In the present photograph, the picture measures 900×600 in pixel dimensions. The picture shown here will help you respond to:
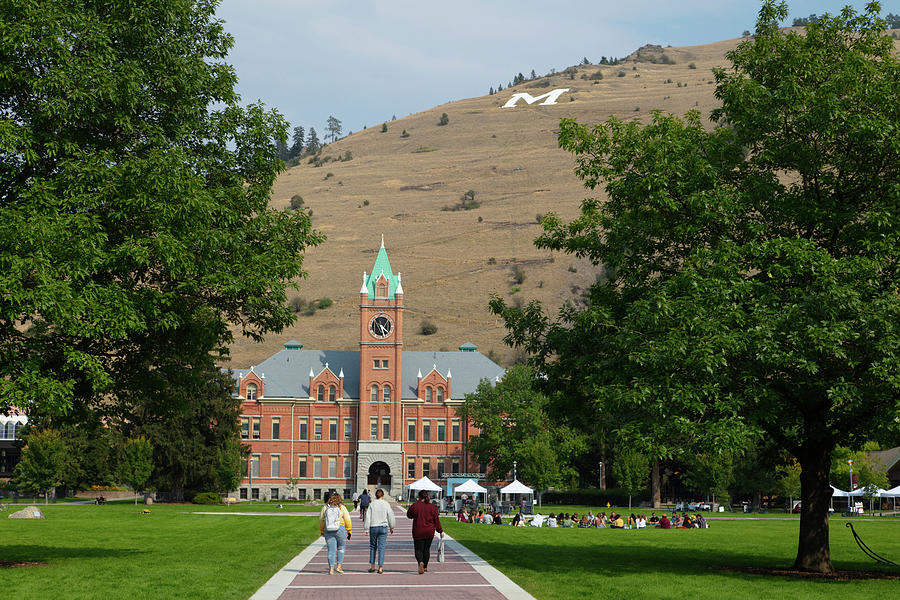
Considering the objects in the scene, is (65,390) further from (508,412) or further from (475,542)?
(508,412)

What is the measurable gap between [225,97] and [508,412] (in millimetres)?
74374

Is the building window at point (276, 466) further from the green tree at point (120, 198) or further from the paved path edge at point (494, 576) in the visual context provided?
the green tree at point (120, 198)

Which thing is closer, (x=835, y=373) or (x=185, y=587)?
(x=185, y=587)

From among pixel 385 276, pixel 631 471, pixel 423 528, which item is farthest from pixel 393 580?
pixel 385 276

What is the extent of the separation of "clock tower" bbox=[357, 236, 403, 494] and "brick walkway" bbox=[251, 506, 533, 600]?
8227 cm

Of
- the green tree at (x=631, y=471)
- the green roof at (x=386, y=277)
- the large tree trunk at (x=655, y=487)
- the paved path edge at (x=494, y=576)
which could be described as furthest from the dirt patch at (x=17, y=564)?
the green roof at (x=386, y=277)

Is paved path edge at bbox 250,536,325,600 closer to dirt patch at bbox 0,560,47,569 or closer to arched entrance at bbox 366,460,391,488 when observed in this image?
dirt patch at bbox 0,560,47,569

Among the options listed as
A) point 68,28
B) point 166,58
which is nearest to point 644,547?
point 166,58

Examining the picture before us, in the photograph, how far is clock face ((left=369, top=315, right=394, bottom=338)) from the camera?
11150cm

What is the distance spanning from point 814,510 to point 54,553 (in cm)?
2113

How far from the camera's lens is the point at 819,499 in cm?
2458

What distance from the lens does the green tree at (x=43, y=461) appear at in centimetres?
8388

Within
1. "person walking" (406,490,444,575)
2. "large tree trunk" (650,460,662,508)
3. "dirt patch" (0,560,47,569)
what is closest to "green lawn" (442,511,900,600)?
"person walking" (406,490,444,575)

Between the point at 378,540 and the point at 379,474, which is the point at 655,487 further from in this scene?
the point at 378,540
